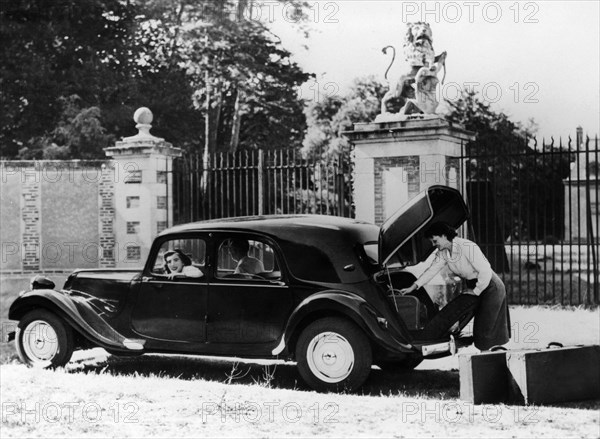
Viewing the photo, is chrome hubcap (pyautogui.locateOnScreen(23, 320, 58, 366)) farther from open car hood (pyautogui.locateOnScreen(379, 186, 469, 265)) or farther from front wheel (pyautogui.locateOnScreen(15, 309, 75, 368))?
open car hood (pyautogui.locateOnScreen(379, 186, 469, 265))

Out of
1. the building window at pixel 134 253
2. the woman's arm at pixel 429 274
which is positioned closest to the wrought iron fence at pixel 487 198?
the building window at pixel 134 253

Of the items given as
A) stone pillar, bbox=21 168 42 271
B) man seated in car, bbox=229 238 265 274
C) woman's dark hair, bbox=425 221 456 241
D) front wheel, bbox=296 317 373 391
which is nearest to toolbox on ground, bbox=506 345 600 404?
front wheel, bbox=296 317 373 391

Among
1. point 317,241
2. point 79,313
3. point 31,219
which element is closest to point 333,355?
point 317,241

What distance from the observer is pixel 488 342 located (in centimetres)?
752

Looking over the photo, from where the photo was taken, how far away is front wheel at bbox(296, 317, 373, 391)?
7.35 m

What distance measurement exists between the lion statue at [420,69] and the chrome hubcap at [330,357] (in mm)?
6258

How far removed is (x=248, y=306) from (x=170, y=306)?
2.93 feet

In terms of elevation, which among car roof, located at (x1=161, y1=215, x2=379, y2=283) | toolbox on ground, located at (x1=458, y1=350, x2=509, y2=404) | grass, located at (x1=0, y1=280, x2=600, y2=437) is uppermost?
car roof, located at (x1=161, y1=215, x2=379, y2=283)

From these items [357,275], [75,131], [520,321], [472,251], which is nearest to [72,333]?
[357,275]

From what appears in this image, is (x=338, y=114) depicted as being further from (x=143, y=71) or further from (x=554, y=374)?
(x=554, y=374)

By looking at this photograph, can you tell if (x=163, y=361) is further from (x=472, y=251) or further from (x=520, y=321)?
(x=520, y=321)

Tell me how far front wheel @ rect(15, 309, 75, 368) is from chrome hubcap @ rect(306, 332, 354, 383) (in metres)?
2.84

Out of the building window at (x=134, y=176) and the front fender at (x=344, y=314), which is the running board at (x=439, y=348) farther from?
the building window at (x=134, y=176)

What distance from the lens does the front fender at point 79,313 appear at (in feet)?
27.9
